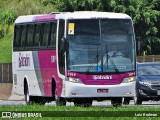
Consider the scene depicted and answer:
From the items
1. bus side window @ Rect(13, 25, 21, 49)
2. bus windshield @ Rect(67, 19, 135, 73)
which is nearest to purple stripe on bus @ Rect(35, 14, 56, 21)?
bus windshield @ Rect(67, 19, 135, 73)

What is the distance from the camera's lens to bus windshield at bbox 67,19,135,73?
2769 centimetres

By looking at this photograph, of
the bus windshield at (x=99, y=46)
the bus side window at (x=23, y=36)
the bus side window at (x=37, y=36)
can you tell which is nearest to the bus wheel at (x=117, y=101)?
the bus windshield at (x=99, y=46)

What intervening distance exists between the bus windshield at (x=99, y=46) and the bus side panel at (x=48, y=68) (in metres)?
1.26

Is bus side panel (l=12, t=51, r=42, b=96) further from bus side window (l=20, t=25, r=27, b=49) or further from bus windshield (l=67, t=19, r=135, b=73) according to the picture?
bus windshield (l=67, t=19, r=135, b=73)

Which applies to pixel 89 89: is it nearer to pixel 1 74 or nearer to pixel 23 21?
pixel 23 21

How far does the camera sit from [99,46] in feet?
91.5

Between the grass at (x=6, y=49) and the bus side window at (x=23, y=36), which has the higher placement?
the bus side window at (x=23, y=36)

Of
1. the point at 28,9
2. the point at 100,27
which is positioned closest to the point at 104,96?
the point at 100,27

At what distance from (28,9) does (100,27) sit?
34.4 m

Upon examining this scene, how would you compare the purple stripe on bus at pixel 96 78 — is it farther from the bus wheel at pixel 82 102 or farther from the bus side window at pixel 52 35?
the bus side window at pixel 52 35

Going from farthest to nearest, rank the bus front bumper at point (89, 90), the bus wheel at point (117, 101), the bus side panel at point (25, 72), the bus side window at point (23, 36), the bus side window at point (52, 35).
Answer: the bus side window at point (23, 36), the bus side panel at point (25, 72), the bus side window at point (52, 35), the bus wheel at point (117, 101), the bus front bumper at point (89, 90)

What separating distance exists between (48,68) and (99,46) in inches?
106

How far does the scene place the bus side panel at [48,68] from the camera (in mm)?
28987

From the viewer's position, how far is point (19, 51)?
3334 cm
